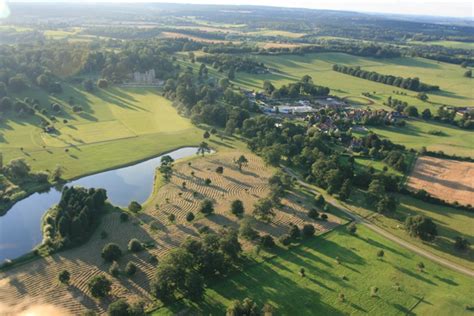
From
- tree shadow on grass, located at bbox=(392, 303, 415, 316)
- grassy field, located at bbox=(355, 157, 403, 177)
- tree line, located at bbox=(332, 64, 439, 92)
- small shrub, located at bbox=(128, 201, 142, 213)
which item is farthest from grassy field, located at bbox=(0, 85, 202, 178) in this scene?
tree line, located at bbox=(332, 64, 439, 92)

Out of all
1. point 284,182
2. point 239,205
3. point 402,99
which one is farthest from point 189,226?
point 402,99

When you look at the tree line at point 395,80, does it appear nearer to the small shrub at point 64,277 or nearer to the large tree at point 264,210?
the large tree at point 264,210

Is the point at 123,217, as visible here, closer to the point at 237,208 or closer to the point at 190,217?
the point at 190,217

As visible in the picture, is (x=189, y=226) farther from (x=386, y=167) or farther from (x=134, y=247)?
(x=386, y=167)

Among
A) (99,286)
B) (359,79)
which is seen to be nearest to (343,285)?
(99,286)

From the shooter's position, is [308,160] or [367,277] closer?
[367,277]

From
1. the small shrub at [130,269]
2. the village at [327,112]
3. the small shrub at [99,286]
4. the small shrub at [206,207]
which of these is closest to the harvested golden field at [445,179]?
the village at [327,112]

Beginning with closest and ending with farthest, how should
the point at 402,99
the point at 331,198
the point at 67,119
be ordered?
the point at 331,198 < the point at 67,119 < the point at 402,99
